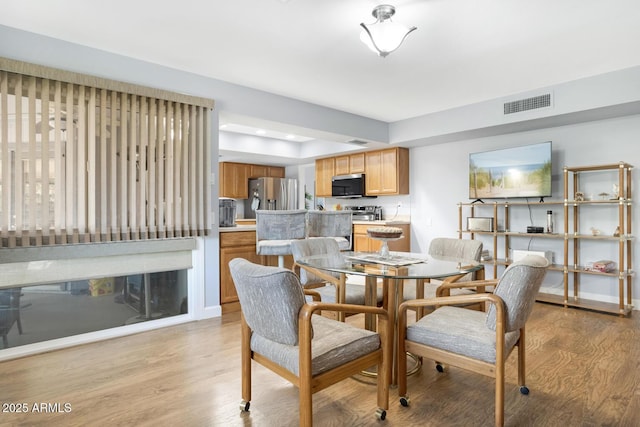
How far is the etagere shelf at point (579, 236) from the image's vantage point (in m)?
3.82

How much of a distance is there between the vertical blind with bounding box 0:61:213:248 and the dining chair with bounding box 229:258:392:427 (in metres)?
1.86

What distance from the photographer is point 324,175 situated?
7.10 metres

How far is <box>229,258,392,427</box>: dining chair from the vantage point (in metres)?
1.56

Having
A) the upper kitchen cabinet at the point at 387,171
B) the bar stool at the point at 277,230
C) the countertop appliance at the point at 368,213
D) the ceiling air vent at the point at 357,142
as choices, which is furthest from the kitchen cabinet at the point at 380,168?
the bar stool at the point at 277,230

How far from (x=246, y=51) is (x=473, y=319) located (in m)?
2.76

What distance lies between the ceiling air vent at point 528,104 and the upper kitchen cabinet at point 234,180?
5086mm

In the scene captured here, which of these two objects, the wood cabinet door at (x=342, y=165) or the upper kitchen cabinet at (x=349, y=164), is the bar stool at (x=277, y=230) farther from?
the wood cabinet door at (x=342, y=165)

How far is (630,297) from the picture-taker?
13.1 feet

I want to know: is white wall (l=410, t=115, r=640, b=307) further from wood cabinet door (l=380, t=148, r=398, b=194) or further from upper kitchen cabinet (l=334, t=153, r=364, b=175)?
upper kitchen cabinet (l=334, t=153, r=364, b=175)

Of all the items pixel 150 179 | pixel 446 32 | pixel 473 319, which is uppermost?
pixel 446 32

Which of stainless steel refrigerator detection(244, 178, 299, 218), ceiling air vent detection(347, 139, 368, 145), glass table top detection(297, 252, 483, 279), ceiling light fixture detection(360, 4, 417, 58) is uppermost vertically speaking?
ceiling light fixture detection(360, 4, 417, 58)

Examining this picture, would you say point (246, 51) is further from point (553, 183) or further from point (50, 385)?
point (553, 183)

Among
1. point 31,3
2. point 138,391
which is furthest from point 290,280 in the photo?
point 31,3

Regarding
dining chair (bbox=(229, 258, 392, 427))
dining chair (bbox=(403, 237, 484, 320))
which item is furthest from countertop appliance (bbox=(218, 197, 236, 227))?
dining chair (bbox=(229, 258, 392, 427))
